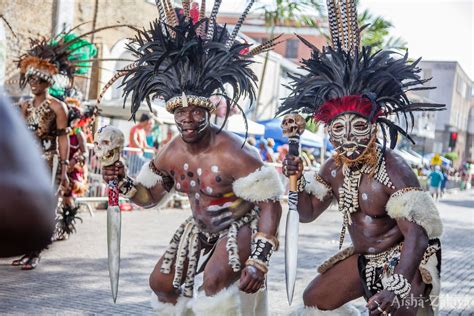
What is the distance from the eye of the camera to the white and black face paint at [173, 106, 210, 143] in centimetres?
392

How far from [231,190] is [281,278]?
2940mm

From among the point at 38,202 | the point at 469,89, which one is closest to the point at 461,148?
the point at 469,89

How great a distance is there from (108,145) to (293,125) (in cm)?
112

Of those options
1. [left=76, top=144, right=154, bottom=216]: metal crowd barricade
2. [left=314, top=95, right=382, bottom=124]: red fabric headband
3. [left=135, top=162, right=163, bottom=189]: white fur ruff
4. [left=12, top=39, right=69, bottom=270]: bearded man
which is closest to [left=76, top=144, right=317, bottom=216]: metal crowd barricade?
[left=76, top=144, right=154, bottom=216]: metal crowd barricade

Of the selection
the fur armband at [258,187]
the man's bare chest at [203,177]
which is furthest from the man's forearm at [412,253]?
the man's bare chest at [203,177]

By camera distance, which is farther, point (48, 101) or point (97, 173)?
point (97, 173)

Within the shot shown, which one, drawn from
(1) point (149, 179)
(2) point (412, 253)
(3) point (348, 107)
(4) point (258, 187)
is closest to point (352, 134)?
(3) point (348, 107)

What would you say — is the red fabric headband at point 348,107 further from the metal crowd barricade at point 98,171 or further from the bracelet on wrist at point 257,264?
the metal crowd barricade at point 98,171

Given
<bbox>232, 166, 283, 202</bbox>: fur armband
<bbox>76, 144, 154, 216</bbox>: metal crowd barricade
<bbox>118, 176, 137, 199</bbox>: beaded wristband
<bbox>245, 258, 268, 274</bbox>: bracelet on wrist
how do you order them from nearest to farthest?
<bbox>245, 258, 268, 274</bbox>: bracelet on wrist → <bbox>232, 166, 283, 202</bbox>: fur armband → <bbox>118, 176, 137, 199</bbox>: beaded wristband → <bbox>76, 144, 154, 216</bbox>: metal crowd barricade

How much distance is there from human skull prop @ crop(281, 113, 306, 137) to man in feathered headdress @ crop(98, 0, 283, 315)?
0.81 ft

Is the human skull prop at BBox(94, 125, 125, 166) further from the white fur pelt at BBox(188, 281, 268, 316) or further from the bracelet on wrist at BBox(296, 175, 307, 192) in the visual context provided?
the bracelet on wrist at BBox(296, 175, 307, 192)

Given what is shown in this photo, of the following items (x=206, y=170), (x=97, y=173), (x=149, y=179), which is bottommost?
(x=97, y=173)

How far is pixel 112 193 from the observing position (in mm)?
4125

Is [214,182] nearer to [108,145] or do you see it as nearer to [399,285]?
[108,145]
